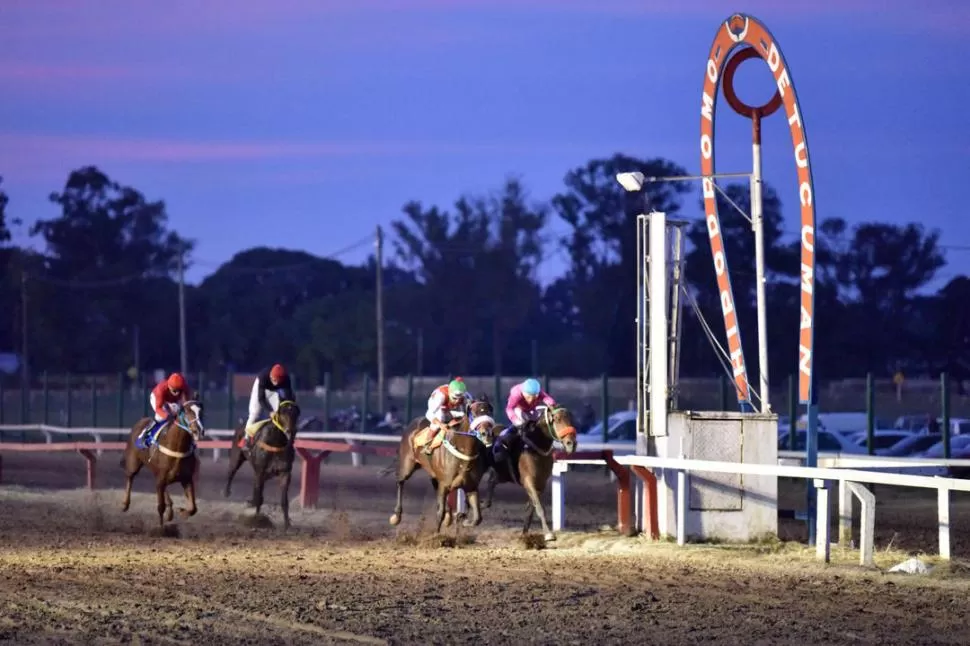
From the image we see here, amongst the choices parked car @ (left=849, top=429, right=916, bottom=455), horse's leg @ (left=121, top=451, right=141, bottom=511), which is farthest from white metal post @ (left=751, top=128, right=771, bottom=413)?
parked car @ (left=849, top=429, right=916, bottom=455)

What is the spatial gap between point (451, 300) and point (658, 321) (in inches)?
1781

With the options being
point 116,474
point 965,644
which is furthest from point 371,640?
point 116,474

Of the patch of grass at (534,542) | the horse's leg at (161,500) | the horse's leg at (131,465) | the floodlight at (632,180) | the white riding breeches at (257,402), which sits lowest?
the patch of grass at (534,542)

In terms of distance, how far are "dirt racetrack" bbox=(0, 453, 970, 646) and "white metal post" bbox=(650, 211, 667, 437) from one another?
128 cm

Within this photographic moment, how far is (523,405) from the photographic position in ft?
47.6

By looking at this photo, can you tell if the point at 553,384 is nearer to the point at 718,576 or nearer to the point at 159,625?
the point at 718,576

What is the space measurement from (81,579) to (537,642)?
4379 mm

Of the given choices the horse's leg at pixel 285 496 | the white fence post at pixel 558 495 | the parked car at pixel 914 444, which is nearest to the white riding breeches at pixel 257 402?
the horse's leg at pixel 285 496

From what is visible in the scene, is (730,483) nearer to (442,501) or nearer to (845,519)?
(845,519)

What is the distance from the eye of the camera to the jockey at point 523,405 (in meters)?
14.4

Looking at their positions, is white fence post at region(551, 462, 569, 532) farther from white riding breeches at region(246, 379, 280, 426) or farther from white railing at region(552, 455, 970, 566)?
white riding breeches at region(246, 379, 280, 426)

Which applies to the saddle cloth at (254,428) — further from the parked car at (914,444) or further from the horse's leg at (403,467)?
the parked car at (914,444)

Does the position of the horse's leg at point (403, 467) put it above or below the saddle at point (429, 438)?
below

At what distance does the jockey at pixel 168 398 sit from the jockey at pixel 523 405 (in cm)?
437
